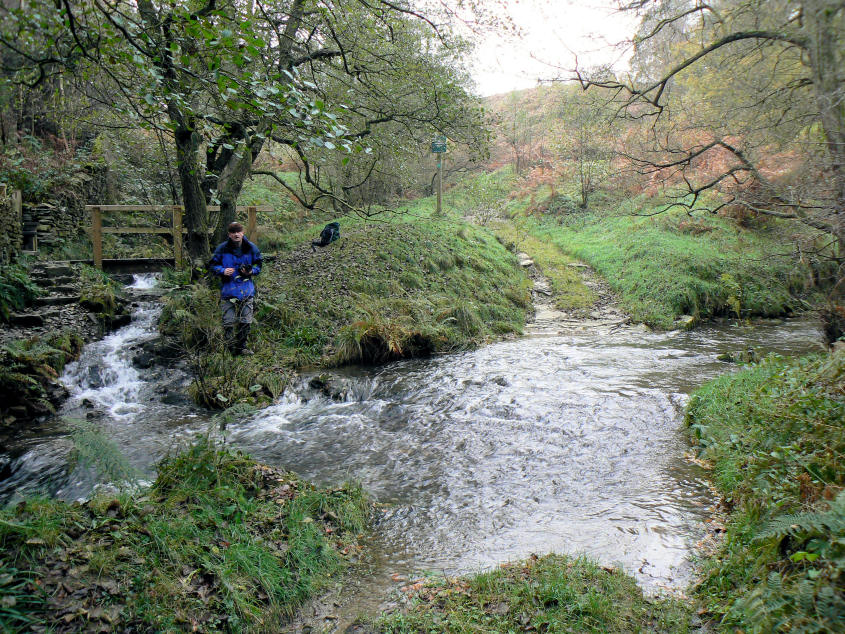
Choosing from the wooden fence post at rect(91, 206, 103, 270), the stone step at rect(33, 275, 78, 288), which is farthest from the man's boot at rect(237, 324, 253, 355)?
the wooden fence post at rect(91, 206, 103, 270)

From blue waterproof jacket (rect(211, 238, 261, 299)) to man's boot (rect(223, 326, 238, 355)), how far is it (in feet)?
1.89

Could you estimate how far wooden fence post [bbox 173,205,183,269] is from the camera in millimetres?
11547

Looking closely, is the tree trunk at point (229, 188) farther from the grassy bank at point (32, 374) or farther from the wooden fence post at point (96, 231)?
the grassy bank at point (32, 374)

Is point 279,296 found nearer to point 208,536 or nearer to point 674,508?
point 208,536

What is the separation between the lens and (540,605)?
299 centimetres

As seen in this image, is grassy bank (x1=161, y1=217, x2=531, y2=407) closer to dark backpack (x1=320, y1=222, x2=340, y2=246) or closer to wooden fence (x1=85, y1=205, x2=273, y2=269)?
dark backpack (x1=320, y1=222, x2=340, y2=246)

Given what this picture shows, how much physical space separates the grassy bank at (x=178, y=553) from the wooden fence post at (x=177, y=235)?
8.84 meters

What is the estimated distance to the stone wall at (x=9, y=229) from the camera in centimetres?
1043

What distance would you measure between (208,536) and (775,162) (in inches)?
458

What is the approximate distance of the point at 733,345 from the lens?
10.2 metres

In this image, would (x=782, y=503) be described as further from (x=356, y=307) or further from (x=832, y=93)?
(x=356, y=307)

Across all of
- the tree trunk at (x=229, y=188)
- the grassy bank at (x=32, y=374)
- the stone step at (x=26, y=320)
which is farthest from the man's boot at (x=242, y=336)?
the stone step at (x=26, y=320)

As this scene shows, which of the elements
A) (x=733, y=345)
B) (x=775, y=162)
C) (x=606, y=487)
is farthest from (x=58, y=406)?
(x=775, y=162)

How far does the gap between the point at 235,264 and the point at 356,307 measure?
9.44 ft
